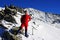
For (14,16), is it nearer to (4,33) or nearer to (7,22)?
(7,22)

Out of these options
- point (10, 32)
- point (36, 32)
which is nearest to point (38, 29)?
point (36, 32)

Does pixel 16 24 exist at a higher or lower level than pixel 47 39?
higher

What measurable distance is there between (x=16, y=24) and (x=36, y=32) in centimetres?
185

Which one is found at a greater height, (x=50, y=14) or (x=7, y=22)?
(x=50, y=14)

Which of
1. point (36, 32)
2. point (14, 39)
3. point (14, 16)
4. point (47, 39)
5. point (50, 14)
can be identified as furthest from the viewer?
point (50, 14)

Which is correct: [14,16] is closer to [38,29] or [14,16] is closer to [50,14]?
[38,29]

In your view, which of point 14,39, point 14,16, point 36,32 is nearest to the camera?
point 14,39

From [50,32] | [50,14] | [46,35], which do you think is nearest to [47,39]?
[46,35]

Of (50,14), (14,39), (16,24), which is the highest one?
(50,14)

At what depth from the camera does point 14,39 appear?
13094mm

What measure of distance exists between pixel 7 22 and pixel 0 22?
1.97ft

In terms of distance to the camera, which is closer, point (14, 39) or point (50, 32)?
point (14, 39)

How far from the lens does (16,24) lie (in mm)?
15414

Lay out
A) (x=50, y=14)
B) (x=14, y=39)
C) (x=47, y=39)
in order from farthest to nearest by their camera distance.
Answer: (x=50, y=14)
(x=47, y=39)
(x=14, y=39)
